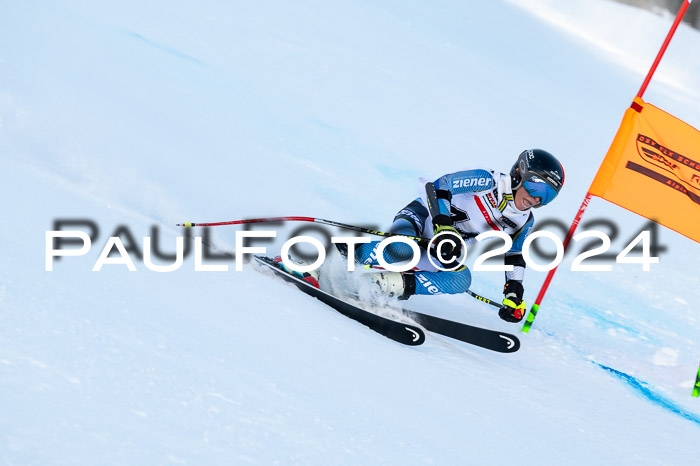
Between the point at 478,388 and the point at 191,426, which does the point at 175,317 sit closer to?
the point at 191,426

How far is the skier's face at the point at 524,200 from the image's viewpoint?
13.1ft

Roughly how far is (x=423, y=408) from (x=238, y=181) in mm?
3196

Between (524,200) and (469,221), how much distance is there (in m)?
0.40

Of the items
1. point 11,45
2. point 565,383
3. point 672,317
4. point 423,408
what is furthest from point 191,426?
point 11,45

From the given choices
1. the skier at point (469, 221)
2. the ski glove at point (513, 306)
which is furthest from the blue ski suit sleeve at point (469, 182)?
the ski glove at point (513, 306)

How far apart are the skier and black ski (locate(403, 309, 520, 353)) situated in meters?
0.16

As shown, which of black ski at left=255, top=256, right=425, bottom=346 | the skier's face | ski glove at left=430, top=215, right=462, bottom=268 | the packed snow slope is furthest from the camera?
the skier's face

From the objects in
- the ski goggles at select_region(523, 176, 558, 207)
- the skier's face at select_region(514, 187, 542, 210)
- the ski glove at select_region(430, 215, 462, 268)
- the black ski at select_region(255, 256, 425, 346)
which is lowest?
the black ski at select_region(255, 256, 425, 346)

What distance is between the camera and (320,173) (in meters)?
6.51

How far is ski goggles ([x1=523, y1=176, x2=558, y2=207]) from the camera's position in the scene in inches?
155

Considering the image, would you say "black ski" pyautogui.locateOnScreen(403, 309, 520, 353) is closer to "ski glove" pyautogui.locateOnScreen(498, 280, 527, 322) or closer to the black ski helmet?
"ski glove" pyautogui.locateOnScreen(498, 280, 527, 322)

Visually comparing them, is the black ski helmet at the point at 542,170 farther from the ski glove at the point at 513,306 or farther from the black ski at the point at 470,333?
the black ski at the point at 470,333

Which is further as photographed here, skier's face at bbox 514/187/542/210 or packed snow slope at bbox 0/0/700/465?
skier's face at bbox 514/187/542/210

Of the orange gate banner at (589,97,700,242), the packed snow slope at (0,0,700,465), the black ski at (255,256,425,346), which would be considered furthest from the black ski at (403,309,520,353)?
the orange gate banner at (589,97,700,242)
